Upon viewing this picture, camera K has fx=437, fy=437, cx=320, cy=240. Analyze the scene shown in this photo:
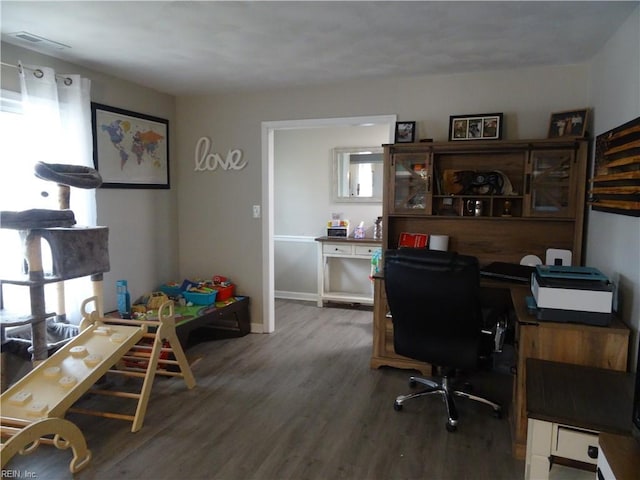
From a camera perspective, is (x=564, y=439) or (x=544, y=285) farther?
(x=544, y=285)

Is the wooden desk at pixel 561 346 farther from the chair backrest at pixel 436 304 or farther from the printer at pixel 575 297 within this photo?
the chair backrest at pixel 436 304

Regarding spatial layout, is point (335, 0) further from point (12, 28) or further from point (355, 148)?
point (355, 148)

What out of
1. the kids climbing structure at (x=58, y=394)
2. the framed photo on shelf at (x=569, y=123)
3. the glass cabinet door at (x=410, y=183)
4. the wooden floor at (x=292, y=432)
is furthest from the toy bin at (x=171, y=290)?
the framed photo on shelf at (x=569, y=123)

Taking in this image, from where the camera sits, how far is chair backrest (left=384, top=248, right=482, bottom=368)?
90.6 inches

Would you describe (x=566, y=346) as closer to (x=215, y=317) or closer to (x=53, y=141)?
(x=215, y=317)

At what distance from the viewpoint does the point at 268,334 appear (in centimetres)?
420

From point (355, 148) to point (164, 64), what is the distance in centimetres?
247

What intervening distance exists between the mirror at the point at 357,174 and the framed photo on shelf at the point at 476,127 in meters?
1.68

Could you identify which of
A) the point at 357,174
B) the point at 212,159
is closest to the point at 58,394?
the point at 212,159

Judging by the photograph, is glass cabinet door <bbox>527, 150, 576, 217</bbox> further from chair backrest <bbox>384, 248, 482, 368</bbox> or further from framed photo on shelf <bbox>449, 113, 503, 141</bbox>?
chair backrest <bbox>384, 248, 482, 368</bbox>

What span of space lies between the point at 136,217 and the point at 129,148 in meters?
0.59

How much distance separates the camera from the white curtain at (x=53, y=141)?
2.83m

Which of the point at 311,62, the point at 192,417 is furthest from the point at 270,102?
the point at 192,417

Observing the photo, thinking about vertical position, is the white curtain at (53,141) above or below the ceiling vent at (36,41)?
below
